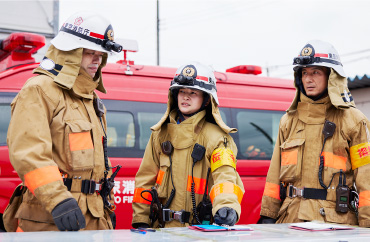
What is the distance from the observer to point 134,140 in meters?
5.65

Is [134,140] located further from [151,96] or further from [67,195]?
[67,195]

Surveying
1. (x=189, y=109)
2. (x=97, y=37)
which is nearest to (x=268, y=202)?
(x=189, y=109)

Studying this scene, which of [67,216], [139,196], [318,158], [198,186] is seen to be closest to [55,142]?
[67,216]

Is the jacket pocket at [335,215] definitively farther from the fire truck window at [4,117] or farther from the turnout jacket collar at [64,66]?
the fire truck window at [4,117]

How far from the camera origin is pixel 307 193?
388 centimetres

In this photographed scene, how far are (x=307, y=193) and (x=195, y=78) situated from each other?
1.34 metres

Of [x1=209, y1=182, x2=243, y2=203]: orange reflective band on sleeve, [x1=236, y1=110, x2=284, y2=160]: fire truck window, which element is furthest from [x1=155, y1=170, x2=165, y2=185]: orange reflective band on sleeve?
[x1=236, y1=110, x2=284, y2=160]: fire truck window

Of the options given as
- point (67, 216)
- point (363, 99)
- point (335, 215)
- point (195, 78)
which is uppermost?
point (195, 78)

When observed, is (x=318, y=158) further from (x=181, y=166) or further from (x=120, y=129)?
(x=120, y=129)

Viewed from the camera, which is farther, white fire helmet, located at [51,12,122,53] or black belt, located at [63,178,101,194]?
white fire helmet, located at [51,12,122,53]

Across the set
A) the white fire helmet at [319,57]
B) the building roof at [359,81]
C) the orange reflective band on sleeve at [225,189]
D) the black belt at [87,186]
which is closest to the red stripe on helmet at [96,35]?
the black belt at [87,186]

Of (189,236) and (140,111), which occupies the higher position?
(140,111)

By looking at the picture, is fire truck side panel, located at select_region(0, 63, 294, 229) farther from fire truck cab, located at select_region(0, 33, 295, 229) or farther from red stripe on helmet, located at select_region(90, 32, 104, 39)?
red stripe on helmet, located at select_region(90, 32, 104, 39)

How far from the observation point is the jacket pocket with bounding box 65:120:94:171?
3.08 meters
